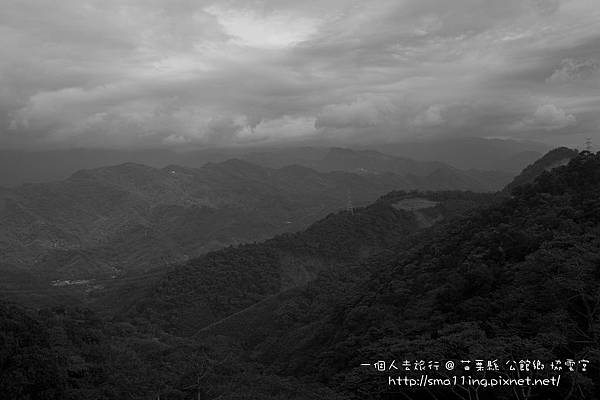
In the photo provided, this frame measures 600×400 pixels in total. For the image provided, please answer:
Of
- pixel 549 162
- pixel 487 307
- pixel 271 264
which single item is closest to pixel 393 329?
pixel 487 307

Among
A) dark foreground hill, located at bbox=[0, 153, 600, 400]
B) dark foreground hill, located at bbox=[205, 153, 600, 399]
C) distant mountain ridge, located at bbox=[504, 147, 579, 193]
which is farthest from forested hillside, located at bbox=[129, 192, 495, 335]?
dark foreground hill, located at bbox=[205, 153, 600, 399]

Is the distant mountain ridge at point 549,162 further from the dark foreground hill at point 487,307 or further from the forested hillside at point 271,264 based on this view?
the dark foreground hill at point 487,307

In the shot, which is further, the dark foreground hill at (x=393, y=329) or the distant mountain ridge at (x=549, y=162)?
the distant mountain ridge at (x=549, y=162)

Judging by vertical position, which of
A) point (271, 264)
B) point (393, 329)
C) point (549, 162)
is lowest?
point (271, 264)

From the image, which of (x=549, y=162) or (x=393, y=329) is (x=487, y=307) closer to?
(x=393, y=329)

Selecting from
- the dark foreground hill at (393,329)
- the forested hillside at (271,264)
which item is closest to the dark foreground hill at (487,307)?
the dark foreground hill at (393,329)

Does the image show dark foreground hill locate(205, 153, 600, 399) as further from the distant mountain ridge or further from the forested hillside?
the distant mountain ridge

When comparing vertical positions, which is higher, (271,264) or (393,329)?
(393,329)

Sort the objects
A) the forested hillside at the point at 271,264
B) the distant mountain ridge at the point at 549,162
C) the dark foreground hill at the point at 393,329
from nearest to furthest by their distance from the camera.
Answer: the dark foreground hill at the point at 393,329 < the forested hillside at the point at 271,264 < the distant mountain ridge at the point at 549,162

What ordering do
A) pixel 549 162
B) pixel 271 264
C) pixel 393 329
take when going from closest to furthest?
pixel 393 329
pixel 271 264
pixel 549 162

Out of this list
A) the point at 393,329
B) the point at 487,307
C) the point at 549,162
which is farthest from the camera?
the point at 549,162

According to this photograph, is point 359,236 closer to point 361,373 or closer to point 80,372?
point 80,372
